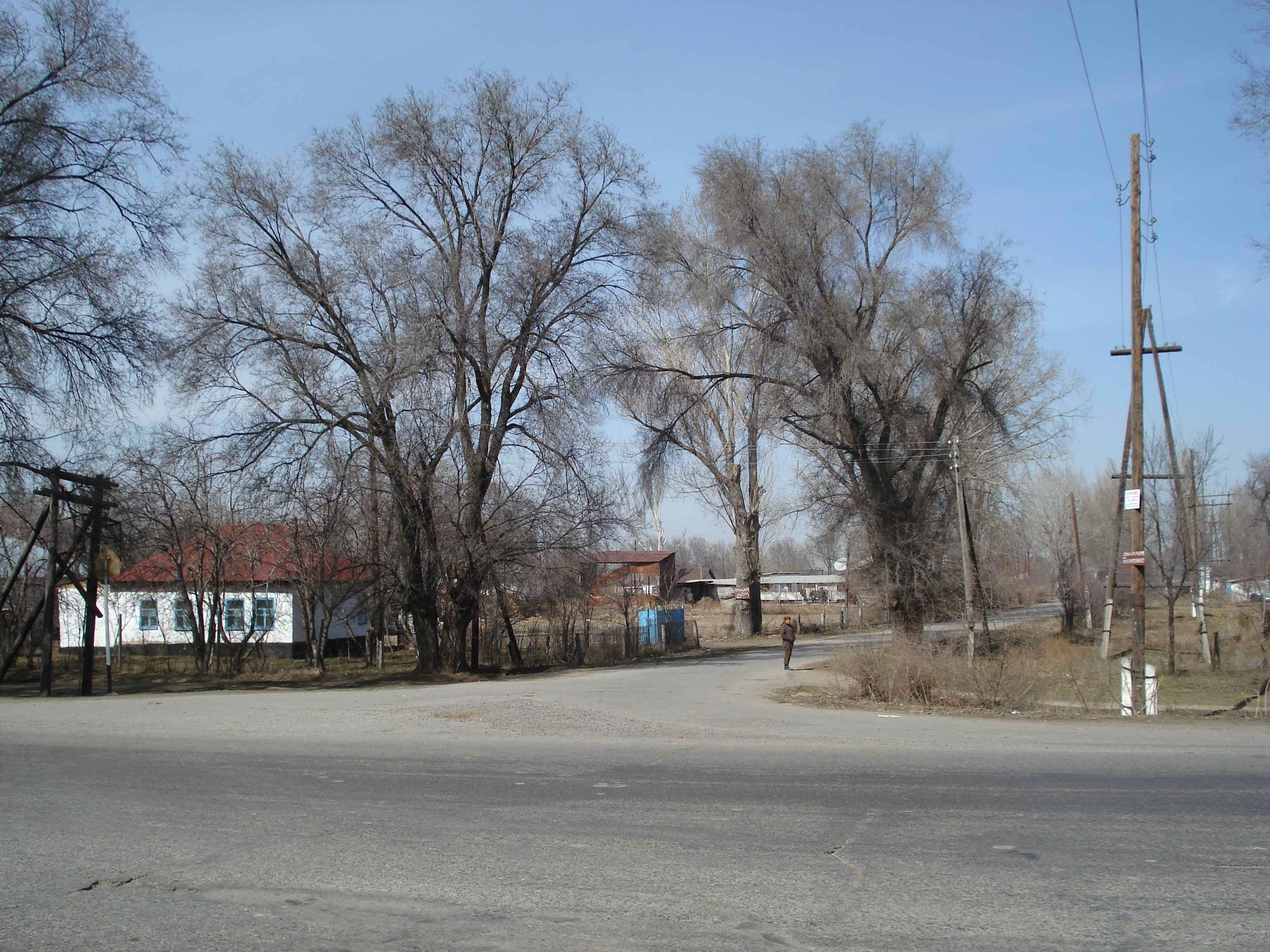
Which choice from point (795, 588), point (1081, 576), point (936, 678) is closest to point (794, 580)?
point (795, 588)

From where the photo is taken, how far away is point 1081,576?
42094 millimetres

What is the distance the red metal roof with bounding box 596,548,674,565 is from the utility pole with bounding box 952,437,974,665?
11161 mm

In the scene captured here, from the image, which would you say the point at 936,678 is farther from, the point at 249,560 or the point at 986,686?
the point at 249,560

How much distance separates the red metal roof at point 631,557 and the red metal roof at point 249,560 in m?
8.34

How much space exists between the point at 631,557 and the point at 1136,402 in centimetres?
6060

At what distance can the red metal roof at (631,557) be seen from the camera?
29.7 metres

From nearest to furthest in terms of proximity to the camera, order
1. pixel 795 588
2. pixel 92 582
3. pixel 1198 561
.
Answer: pixel 92 582 < pixel 1198 561 < pixel 795 588

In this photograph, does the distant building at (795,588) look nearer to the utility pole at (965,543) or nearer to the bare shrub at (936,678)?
the utility pole at (965,543)

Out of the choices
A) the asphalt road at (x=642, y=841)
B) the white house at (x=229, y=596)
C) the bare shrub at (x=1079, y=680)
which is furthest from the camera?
the white house at (x=229, y=596)

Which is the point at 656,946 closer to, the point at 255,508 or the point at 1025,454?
the point at 255,508

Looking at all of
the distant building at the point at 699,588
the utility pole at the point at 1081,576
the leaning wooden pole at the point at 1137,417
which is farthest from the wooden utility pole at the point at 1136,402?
the distant building at the point at 699,588

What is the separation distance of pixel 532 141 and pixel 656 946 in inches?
1015

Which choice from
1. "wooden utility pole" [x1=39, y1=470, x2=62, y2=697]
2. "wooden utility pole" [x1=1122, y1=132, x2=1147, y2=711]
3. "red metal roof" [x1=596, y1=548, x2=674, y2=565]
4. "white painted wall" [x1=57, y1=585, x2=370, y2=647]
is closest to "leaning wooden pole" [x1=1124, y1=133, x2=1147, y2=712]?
"wooden utility pole" [x1=1122, y1=132, x2=1147, y2=711]

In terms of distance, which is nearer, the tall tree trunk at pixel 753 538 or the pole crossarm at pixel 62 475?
the pole crossarm at pixel 62 475
